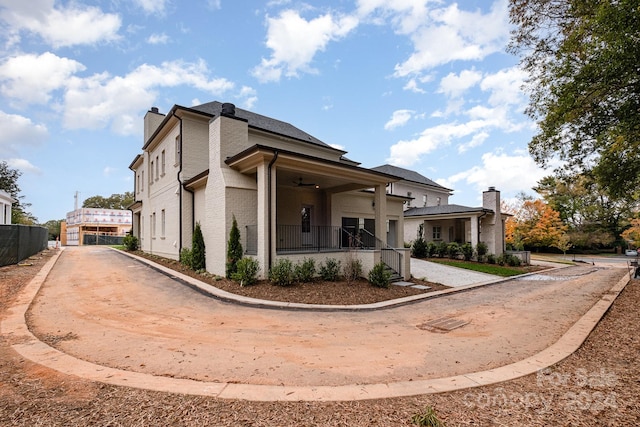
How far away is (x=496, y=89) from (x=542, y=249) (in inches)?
1526

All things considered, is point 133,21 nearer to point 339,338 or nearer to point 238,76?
point 238,76

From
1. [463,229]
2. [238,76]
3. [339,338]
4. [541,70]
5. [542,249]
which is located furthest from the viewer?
[542,249]

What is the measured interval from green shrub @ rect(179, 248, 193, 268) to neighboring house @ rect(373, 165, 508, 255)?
Answer: 1198 cm

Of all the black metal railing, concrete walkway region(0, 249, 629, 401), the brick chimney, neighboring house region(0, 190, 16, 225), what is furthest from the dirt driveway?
neighboring house region(0, 190, 16, 225)

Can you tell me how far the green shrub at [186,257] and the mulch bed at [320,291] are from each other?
1582 mm

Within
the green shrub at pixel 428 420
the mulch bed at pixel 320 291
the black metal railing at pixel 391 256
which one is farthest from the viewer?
the black metal railing at pixel 391 256

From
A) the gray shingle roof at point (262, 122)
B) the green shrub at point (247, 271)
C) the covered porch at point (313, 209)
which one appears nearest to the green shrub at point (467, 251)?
the covered porch at point (313, 209)

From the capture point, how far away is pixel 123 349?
176 inches

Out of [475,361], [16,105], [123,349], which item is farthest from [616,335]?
[16,105]

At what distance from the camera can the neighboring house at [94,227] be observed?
3931cm

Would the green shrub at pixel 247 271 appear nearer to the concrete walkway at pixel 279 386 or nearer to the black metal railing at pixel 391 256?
the concrete walkway at pixel 279 386

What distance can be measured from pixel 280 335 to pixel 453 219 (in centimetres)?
2249

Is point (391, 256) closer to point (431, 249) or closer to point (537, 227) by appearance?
point (431, 249)

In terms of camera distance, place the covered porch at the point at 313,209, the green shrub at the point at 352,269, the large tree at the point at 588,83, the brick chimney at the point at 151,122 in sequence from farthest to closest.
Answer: the brick chimney at the point at 151,122 → the green shrub at the point at 352,269 → the covered porch at the point at 313,209 → the large tree at the point at 588,83
